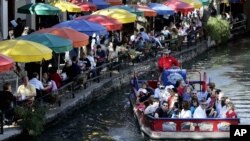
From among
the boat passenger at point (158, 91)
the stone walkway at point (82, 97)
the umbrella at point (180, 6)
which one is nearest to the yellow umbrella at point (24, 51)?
the stone walkway at point (82, 97)

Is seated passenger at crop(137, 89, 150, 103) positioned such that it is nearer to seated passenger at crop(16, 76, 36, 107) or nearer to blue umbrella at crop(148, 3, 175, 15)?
seated passenger at crop(16, 76, 36, 107)

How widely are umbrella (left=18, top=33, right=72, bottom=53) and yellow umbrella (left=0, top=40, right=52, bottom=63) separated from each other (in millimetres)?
1251

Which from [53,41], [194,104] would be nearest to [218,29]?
[53,41]

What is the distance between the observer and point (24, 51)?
21.0 m

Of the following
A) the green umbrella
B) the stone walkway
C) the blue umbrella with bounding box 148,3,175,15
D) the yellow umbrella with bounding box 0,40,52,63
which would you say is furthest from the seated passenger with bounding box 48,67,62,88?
the blue umbrella with bounding box 148,3,175,15

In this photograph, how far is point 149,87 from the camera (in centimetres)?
2412

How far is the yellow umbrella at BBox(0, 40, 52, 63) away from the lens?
20859mm

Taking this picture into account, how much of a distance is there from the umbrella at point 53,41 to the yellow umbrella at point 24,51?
1251mm

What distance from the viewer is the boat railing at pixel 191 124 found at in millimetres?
19547

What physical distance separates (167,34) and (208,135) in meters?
18.0

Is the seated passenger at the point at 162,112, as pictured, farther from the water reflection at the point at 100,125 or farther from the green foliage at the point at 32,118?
the green foliage at the point at 32,118

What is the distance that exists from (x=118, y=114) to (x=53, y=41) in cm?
351

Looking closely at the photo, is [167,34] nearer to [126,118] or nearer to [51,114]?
[126,118]

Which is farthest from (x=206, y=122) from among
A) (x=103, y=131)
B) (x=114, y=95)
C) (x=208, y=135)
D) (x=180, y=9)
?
(x=180, y=9)
